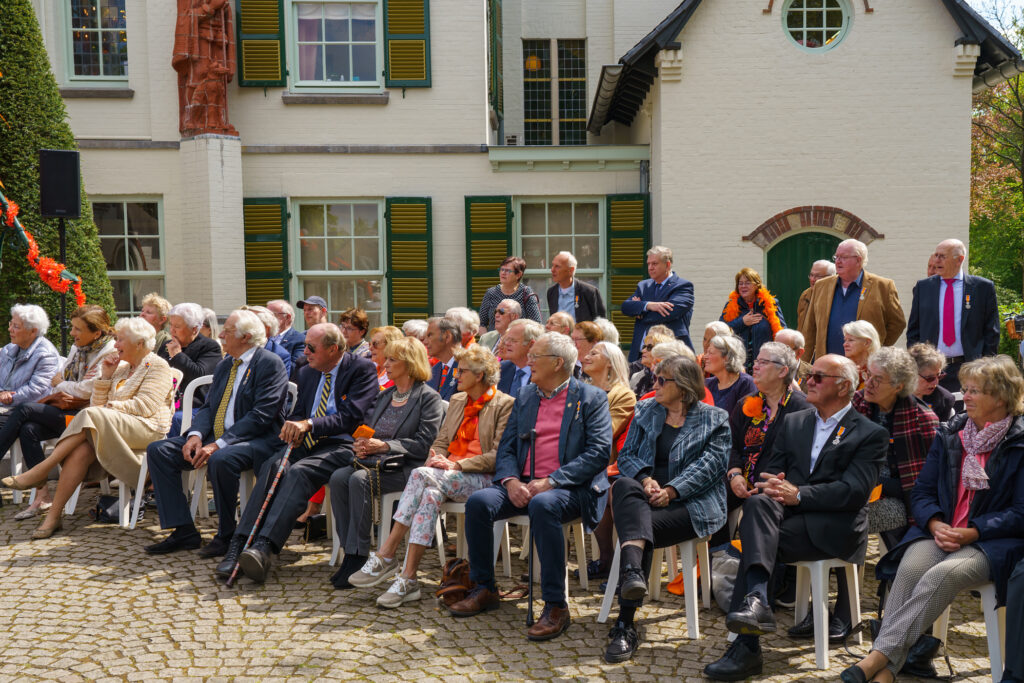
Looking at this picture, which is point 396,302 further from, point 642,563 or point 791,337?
point 642,563

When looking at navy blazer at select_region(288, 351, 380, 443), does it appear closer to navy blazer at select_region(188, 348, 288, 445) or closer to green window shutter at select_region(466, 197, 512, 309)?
navy blazer at select_region(188, 348, 288, 445)

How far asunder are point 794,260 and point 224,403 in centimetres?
720

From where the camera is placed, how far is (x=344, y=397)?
19.8 ft

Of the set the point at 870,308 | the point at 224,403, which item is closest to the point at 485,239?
the point at 870,308

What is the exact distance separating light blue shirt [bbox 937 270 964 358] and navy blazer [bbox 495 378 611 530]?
3.15 metres

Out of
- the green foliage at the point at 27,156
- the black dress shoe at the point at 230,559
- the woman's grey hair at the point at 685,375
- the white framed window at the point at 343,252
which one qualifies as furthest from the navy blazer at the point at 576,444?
the white framed window at the point at 343,252

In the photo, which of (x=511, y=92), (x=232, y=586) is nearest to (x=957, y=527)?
(x=232, y=586)

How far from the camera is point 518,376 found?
20.5ft

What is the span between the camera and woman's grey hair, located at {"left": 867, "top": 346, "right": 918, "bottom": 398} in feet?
15.5

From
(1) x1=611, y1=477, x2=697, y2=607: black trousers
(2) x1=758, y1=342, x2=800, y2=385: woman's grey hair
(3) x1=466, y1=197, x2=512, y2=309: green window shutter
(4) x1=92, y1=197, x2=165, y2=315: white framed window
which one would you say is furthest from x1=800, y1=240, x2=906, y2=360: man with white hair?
(4) x1=92, y1=197, x2=165, y2=315: white framed window

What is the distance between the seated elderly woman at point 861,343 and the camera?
5422 millimetres

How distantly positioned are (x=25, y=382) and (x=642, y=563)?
17.4ft

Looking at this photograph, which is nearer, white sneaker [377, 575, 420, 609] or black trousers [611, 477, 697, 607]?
black trousers [611, 477, 697, 607]

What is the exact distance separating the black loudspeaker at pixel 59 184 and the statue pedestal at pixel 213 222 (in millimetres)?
2411
